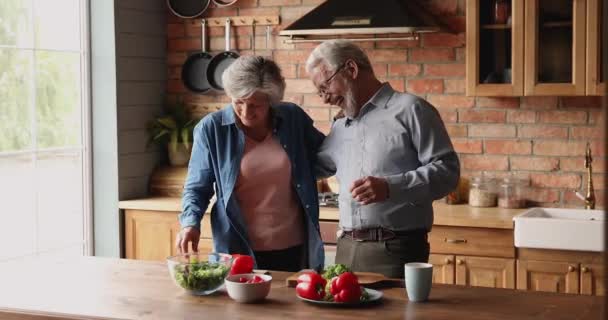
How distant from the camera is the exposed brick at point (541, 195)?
4859 mm

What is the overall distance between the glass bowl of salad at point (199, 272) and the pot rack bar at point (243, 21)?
259 centimetres

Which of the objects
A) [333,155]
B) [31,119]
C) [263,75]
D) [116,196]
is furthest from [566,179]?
[31,119]

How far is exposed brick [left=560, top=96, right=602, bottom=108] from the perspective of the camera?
4.72 metres

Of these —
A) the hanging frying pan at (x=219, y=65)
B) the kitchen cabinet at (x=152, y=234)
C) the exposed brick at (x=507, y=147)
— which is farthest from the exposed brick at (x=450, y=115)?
the kitchen cabinet at (x=152, y=234)

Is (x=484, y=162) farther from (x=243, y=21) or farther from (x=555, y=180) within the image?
(x=243, y=21)

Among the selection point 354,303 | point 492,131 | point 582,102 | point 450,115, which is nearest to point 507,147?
point 492,131

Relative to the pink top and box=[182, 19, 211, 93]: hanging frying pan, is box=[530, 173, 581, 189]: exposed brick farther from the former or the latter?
box=[182, 19, 211, 93]: hanging frying pan

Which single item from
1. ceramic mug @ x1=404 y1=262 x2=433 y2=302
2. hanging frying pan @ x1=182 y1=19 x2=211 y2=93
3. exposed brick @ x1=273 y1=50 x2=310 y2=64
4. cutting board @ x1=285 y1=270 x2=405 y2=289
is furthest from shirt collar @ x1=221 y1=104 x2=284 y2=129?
hanging frying pan @ x1=182 y1=19 x2=211 y2=93

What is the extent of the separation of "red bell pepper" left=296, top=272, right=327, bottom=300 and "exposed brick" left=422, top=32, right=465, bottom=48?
248 centimetres

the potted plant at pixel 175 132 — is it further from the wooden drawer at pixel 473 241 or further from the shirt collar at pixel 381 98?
the shirt collar at pixel 381 98

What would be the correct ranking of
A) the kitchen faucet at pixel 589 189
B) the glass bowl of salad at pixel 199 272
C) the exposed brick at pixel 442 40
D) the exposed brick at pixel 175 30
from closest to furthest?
the glass bowl of salad at pixel 199 272 → the kitchen faucet at pixel 589 189 → the exposed brick at pixel 442 40 → the exposed brick at pixel 175 30

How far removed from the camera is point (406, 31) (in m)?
4.66

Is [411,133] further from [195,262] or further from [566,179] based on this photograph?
[566,179]

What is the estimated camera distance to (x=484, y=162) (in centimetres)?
500
